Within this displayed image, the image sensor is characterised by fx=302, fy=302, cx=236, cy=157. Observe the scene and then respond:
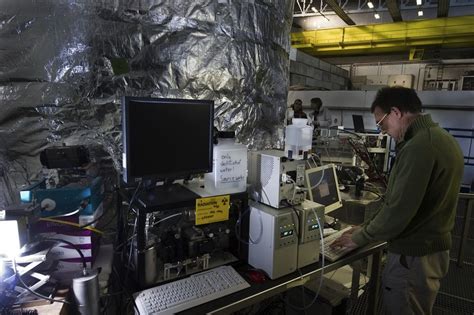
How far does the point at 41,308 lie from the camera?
896 millimetres

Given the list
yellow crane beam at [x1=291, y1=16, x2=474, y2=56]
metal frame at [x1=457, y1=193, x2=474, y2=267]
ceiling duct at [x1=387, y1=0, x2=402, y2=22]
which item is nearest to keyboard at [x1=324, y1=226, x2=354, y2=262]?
metal frame at [x1=457, y1=193, x2=474, y2=267]

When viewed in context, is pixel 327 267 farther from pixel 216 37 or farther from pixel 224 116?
pixel 216 37

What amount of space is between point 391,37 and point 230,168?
4049 mm

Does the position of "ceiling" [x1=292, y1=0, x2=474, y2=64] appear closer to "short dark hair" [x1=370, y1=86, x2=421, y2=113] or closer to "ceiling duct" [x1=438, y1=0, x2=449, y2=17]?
"ceiling duct" [x1=438, y1=0, x2=449, y2=17]

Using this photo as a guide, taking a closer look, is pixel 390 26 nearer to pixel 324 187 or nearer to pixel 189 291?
pixel 324 187

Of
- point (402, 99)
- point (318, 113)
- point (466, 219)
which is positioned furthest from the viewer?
point (318, 113)

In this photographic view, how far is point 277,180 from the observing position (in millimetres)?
1152

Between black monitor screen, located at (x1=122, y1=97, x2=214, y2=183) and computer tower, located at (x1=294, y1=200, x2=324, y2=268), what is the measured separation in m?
0.42

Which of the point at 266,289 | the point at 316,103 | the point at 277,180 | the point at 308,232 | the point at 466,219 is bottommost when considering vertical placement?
the point at 466,219

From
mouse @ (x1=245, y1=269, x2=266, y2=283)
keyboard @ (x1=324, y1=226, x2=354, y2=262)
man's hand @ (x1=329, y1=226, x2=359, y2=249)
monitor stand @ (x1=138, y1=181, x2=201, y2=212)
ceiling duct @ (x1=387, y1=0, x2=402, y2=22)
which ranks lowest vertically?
mouse @ (x1=245, y1=269, x2=266, y2=283)

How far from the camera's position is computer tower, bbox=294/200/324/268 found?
3.84ft

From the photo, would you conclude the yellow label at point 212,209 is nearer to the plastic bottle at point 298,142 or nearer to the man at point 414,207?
the plastic bottle at point 298,142

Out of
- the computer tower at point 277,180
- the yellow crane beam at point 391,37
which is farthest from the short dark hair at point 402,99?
the yellow crane beam at point 391,37

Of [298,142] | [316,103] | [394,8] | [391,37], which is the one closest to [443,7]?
[394,8]
